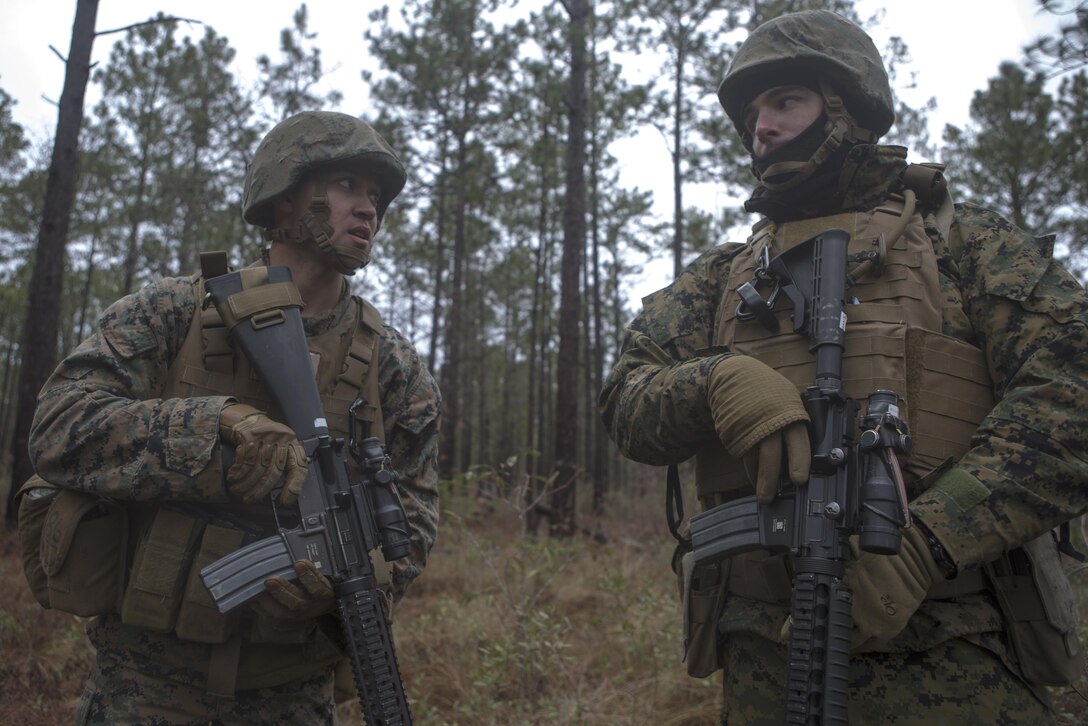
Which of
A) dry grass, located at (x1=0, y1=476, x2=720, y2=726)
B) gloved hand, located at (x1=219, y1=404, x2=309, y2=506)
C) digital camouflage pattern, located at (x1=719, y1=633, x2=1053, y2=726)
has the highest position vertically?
gloved hand, located at (x1=219, y1=404, x2=309, y2=506)

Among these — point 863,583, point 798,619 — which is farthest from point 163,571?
point 863,583

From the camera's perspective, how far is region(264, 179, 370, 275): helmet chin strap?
249 cm

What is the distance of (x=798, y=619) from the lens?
1633 mm

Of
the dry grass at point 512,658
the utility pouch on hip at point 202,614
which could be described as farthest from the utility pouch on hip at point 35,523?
the dry grass at point 512,658

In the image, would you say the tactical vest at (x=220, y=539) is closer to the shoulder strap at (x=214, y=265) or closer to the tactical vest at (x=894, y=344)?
the shoulder strap at (x=214, y=265)

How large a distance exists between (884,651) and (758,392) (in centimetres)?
64

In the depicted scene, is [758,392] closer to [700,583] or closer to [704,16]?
[700,583]

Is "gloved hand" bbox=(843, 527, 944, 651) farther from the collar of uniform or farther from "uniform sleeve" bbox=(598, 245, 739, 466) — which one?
the collar of uniform

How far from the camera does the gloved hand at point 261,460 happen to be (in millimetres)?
2004

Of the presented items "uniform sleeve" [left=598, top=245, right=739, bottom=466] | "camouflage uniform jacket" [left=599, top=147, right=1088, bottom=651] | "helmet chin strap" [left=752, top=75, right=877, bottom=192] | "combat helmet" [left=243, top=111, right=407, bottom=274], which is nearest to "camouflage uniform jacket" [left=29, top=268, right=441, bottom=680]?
"combat helmet" [left=243, top=111, right=407, bottom=274]

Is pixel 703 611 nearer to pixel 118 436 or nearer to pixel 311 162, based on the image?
pixel 118 436

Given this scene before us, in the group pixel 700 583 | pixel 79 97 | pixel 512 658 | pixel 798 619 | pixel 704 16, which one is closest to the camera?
pixel 798 619

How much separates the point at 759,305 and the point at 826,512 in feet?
1.91

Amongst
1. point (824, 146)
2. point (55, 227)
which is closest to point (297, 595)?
point (824, 146)
